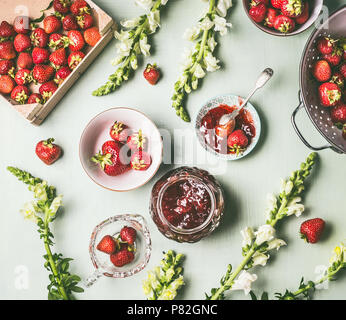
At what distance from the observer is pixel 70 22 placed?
1.28 m

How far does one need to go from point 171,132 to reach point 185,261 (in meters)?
0.39

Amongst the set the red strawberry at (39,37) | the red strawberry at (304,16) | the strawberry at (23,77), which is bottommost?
the strawberry at (23,77)

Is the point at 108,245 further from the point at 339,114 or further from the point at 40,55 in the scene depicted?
the point at 339,114

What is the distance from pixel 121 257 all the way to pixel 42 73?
23.5 inches

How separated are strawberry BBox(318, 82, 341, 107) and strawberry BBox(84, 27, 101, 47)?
67 cm

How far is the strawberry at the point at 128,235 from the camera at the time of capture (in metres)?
1.26

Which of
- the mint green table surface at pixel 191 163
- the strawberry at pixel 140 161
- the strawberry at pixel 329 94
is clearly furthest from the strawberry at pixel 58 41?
the strawberry at pixel 329 94

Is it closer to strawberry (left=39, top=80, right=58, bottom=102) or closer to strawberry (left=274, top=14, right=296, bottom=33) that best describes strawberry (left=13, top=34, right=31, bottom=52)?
strawberry (left=39, top=80, right=58, bottom=102)

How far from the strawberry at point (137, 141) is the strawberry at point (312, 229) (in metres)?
0.53

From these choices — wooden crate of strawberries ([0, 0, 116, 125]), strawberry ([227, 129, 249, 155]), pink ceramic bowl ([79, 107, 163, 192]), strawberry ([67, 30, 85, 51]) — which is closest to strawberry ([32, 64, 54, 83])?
wooden crate of strawberries ([0, 0, 116, 125])

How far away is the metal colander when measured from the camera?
3.69 ft

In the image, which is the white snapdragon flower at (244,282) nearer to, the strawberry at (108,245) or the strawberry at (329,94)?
the strawberry at (108,245)

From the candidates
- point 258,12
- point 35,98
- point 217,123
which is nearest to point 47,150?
point 35,98
